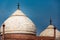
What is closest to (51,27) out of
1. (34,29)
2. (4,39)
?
(34,29)

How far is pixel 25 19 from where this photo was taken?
30.6 m

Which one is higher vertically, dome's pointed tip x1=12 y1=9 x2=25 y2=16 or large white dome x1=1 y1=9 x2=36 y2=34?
dome's pointed tip x1=12 y1=9 x2=25 y2=16

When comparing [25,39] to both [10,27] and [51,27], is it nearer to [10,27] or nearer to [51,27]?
[10,27]

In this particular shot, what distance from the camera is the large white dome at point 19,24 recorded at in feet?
98.9

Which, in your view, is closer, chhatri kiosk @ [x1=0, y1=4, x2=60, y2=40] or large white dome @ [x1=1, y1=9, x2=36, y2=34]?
chhatri kiosk @ [x1=0, y1=4, x2=60, y2=40]

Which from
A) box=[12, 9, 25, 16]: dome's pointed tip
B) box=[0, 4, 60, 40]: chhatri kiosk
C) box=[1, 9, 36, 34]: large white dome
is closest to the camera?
box=[0, 4, 60, 40]: chhatri kiosk

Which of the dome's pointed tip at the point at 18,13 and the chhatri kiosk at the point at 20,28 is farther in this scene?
the dome's pointed tip at the point at 18,13

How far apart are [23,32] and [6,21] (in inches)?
68.5

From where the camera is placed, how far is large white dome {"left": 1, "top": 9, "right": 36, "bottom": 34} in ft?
98.9

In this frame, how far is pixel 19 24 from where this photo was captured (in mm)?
30078

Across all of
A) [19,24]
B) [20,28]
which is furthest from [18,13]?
[20,28]

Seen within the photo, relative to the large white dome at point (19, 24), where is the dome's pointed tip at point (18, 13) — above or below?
above

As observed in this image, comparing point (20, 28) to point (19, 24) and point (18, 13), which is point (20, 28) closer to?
point (19, 24)

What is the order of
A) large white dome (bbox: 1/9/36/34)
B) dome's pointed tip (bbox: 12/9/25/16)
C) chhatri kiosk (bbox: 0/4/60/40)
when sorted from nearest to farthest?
chhatri kiosk (bbox: 0/4/60/40) < large white dome (bbox: 1/9/36/34) < dome's pointed tip (bbox: 12/9/25/16)
